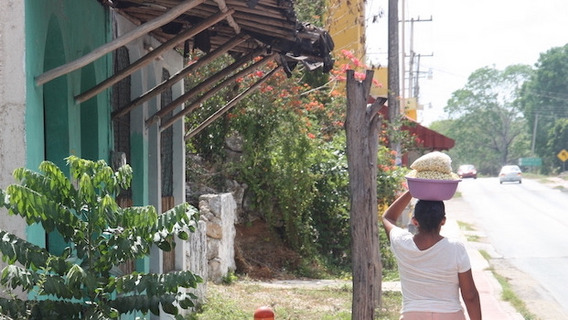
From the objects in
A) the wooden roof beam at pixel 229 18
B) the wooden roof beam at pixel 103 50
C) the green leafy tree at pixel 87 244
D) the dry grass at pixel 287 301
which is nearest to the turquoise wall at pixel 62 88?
the wooden roof beam at pixel 103 50

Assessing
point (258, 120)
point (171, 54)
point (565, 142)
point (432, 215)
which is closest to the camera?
point (432, 215)

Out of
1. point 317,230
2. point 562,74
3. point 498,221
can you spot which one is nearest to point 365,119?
point 317,230

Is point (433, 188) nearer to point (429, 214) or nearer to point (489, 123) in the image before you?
point (429, 214)

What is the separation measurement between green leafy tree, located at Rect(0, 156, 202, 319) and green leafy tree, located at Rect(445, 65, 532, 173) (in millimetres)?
101167

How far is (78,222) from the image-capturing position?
4.42 metres

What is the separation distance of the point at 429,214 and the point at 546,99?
89886 mm

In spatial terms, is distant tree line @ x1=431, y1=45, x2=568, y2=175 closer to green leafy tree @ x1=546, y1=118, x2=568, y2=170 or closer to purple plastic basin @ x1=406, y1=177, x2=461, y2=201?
green leafy tree @ x1=546, y1=118, x2=568, y2=170

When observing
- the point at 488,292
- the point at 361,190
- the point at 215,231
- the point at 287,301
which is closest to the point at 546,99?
the point at 488,292

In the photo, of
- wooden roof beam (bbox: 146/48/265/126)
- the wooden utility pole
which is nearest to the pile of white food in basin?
wooden roof beam (bbox: 146/48/265/126)

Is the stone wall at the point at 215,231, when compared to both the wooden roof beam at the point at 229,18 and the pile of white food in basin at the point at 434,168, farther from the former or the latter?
the pile of white food in basin at the point at 434,168

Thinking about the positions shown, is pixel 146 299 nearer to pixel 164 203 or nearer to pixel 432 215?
pixel 432 215

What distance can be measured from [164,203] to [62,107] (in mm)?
5027

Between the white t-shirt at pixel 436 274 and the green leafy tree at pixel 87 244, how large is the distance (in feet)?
4.59

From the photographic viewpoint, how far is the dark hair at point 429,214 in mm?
5316
